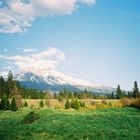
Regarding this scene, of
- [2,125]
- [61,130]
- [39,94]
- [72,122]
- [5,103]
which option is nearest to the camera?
[61,130]

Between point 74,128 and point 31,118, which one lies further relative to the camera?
point 31,118

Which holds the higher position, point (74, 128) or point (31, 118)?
point (31, 118)

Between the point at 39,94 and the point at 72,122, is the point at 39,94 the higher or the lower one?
the higher one

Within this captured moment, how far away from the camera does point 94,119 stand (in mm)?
37938

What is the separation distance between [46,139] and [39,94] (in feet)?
305

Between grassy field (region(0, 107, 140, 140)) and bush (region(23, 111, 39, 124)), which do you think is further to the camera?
bush (region(23, 111, 39, 124))

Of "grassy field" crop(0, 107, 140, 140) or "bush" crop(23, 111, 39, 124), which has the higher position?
"bush" crop(23, 111, 39, 124)

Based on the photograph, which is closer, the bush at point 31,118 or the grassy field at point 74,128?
the grassy field at point 74,128

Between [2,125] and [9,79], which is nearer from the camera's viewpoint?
Result: [2,125]

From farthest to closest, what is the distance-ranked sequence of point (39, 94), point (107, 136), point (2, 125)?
point (39, 94) < point (2, 125) < point (107, 136)

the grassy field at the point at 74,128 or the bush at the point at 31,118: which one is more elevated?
the bush at the point at 31,118

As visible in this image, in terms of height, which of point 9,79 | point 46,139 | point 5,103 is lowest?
point 46,139

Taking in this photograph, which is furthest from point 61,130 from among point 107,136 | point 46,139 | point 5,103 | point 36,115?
point 5,103

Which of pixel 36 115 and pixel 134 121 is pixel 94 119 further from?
pixel 36 115
